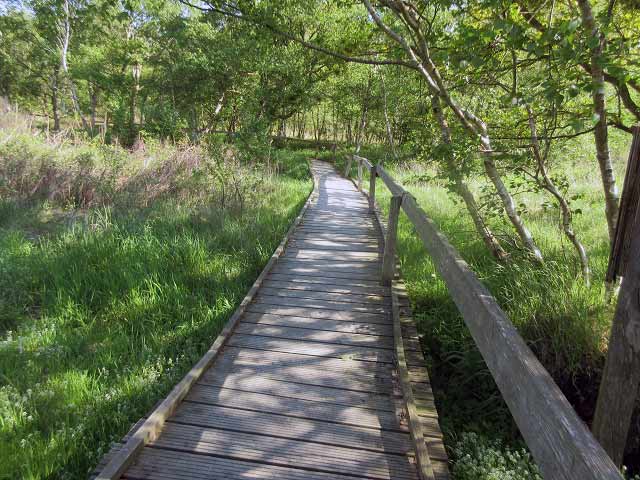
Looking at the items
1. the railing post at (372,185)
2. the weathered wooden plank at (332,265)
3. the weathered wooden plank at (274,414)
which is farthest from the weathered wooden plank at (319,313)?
the railing post at (372,185)

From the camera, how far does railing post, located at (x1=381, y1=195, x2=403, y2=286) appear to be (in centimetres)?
430

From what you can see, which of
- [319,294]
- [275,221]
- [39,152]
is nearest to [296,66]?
[39,152]

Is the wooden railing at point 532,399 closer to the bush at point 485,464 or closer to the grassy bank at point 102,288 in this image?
the bush at point 485,464

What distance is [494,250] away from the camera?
470cm

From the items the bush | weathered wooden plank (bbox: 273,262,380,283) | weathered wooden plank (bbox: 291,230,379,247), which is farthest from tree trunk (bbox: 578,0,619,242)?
weathered wooden plank (bbox: 291,230,379,247)

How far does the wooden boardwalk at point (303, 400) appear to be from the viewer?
2.07m

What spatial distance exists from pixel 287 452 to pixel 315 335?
1.29 m

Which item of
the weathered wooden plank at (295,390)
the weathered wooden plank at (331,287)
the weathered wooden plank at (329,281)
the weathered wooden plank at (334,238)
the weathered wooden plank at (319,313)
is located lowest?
the weathered wooden plank at (295,390)

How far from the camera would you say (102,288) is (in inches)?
163

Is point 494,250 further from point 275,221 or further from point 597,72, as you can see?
point 275,221

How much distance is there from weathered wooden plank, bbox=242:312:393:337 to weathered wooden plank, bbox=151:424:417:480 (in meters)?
1.31

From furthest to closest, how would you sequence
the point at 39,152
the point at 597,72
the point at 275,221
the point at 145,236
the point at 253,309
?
the point at 39,152 < the point at 275,221 < the point at 145,236 < the point at 253,309 < the point at 597,72

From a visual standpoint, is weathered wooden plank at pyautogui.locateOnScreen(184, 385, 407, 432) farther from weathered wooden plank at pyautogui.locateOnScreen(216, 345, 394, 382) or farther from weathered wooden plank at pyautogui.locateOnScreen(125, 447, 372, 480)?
weathered wooden plank at pyautogui.locateOnScreen(216, 345, 394, 382)

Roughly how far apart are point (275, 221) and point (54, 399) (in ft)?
15.1
